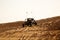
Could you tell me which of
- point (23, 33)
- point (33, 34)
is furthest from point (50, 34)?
point (23, 33)

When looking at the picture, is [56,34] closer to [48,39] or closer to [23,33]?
[48,39]

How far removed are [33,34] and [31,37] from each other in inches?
1.8

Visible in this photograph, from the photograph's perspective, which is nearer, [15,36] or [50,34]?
[50,34]

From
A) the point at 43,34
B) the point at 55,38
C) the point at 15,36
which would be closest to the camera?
the point at 55,38

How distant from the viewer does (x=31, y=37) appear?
122 centimetres

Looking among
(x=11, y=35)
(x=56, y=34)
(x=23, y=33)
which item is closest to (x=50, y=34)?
(x=56, y=34)

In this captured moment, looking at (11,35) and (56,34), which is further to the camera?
(11,35)

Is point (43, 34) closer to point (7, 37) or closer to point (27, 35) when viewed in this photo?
point (27, 35)

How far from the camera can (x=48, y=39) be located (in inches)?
44.1

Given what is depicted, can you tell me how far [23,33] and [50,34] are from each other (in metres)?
0.27

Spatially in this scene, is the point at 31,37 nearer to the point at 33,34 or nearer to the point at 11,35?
the point at 33,34

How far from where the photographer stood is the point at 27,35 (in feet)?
4.19

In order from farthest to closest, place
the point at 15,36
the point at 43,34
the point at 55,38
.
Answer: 1. the point at 15,36
2. the point at 43,34
3. the point at 55,38

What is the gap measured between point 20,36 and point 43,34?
21cm
